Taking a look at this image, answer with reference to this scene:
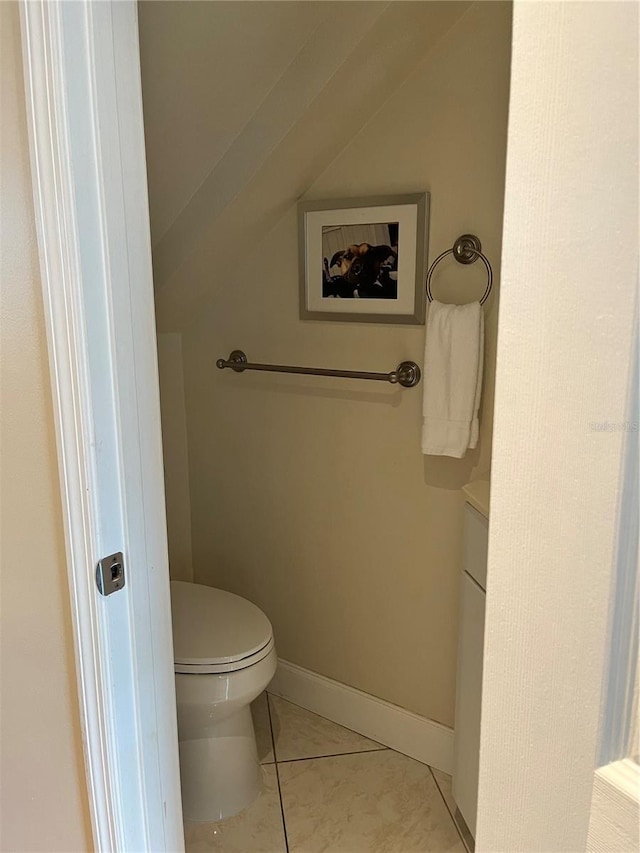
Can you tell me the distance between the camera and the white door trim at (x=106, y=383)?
85 cm

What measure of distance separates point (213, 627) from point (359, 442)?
2.15 feet

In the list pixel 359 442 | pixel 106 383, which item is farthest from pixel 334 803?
pixel 106 383

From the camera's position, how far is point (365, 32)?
1392mm

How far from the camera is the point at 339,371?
187 centimetres

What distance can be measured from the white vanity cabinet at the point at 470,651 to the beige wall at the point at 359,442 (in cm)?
22

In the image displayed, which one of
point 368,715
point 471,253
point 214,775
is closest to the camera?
point 471,253

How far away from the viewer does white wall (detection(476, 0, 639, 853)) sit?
43cm

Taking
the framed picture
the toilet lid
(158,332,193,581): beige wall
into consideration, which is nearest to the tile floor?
the toilet lid

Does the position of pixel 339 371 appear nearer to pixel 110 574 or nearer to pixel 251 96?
pixel 251 96

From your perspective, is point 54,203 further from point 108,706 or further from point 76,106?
point 108,706

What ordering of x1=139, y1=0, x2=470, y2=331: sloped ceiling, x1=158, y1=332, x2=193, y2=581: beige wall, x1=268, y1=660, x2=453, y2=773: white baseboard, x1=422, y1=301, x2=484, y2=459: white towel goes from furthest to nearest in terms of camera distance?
x1=158, y1=332, x2=193, y2=581: beige wall → x1=268, y1=660, x2=453, y2=773: white baseboard → x1=422, y1=301, x2=484, y2=459: white towel → x1=139, y1=0, x2=470, y2=331: sloped ceiling

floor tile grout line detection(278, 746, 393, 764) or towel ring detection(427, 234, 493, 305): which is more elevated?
towel ring detection(427, 234, 493, 305)

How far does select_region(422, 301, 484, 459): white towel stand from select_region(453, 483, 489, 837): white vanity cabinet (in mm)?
158

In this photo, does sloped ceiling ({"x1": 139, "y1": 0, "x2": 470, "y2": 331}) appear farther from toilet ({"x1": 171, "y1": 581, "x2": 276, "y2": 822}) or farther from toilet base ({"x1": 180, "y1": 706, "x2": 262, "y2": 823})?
toilet base ({"x1": 180, "y1": 706, "x2": 262, "y2": 823})
